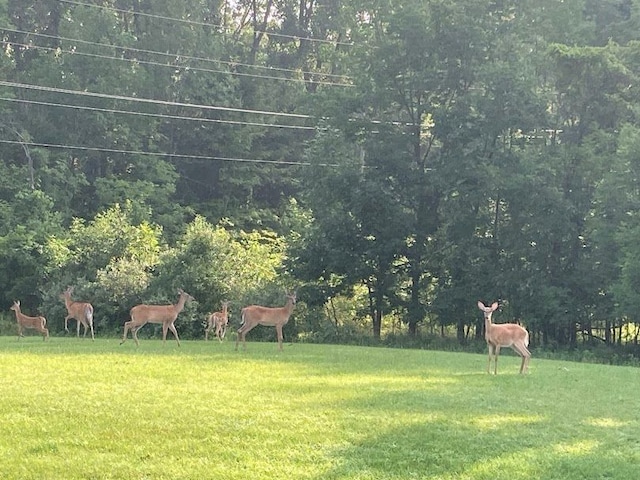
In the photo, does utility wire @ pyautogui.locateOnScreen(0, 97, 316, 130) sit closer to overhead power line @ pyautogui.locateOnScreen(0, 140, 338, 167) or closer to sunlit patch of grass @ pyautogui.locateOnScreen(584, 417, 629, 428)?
overhead power line @ pyautogui.locateOnScreen(0, 140, 338, 167)

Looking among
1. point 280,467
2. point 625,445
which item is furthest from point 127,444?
point 625,445

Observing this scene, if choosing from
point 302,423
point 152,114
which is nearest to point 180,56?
point 152,114

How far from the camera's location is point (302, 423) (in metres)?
8.63

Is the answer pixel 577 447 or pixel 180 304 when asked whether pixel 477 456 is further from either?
pixel 180 304

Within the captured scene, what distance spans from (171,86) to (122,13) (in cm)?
544

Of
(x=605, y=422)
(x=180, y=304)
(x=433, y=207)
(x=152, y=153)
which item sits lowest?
(x=605, y=422)

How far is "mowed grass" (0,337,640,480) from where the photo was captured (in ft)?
23.3

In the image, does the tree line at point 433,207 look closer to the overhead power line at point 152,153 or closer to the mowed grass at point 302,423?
the overhead power line at point 152,153

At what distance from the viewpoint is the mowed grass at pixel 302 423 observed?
711 centimetres

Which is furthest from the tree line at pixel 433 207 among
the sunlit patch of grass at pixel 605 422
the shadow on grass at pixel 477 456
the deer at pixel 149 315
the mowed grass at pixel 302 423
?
the shadow on grass at pixel 477 456

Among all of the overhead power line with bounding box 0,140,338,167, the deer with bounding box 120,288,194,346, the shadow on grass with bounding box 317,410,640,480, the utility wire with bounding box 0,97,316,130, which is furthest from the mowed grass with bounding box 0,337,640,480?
the utility wire with bounding box 0,97,316,130

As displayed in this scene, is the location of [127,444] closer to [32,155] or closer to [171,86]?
[32,155]

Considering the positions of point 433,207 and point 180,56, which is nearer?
point 433,207

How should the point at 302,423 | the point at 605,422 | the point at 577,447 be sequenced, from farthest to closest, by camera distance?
the point at 605,422
the point at 302,423
the point at 577,447
